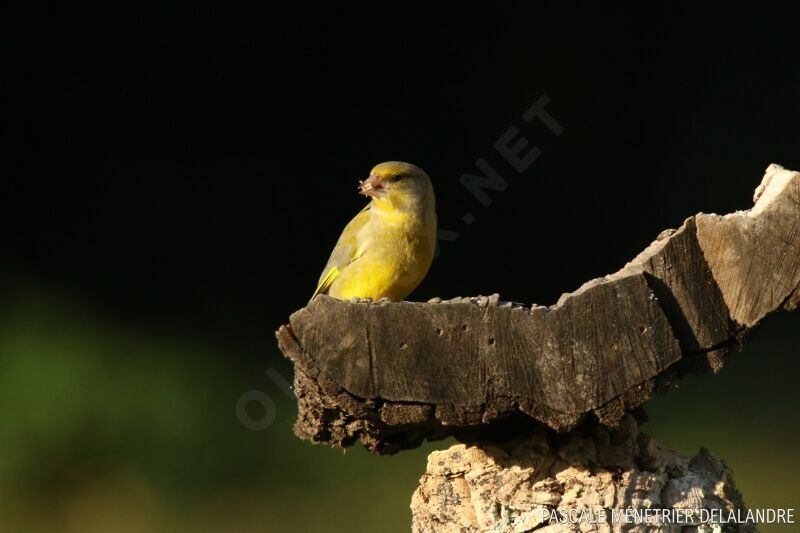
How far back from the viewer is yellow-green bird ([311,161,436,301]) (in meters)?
5.18

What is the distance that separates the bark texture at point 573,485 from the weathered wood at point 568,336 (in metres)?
0.24

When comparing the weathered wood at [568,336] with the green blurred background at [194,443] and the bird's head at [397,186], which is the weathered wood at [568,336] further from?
the green blurred background at [194,443]

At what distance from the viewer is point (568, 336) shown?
3506 millimetres

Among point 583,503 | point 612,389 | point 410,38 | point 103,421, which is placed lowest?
point 583,503

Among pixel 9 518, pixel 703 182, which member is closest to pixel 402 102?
pixel 703 182

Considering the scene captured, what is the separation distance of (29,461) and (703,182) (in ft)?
19.0

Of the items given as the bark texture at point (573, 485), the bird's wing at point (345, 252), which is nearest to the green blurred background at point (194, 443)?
the bird's wing at point (345, 252)

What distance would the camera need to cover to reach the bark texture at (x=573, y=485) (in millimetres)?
3684

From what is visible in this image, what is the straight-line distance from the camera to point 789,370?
9078mm

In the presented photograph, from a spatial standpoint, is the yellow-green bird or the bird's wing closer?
the yellow-green bird

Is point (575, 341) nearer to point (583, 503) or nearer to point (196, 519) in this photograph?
point (583, 503)

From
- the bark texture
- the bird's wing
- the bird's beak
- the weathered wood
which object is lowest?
the bark texture

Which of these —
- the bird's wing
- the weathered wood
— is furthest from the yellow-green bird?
the weathered wood

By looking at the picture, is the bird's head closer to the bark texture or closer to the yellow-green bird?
the yellow-green bird
